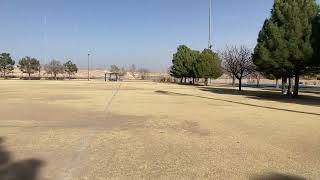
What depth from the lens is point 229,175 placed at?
778cm

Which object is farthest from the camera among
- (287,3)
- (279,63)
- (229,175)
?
(287,3)

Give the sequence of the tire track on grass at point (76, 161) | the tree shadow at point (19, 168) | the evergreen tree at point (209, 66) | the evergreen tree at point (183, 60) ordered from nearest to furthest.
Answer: the tree shadow at point (19, 168) → the tire track on grass at point (76, 161) → the evergreen tree at point (209, 66) → the evergreen tree at point (183, 60)

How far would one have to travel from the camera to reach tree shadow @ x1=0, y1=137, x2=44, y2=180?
293 inches

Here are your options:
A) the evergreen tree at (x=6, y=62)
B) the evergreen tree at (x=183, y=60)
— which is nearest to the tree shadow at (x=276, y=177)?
the evergreen tree at (x=183, y=60)

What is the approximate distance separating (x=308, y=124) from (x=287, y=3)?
21.0m

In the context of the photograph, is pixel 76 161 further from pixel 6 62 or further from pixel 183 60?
pixel 6 62

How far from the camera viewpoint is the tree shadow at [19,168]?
7434mm

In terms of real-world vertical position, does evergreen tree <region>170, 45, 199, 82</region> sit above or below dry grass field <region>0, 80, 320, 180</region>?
above

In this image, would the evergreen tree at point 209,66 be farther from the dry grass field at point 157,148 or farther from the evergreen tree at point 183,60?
the dry grass field at point 157,148

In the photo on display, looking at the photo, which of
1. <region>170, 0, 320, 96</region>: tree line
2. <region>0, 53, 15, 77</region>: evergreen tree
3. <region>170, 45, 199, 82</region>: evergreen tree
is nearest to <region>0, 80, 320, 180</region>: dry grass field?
<region>170, 0, 320, 96</region>: tree line

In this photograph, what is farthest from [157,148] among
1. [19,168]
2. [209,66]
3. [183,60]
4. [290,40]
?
[183,60]

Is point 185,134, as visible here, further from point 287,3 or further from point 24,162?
point 287,3

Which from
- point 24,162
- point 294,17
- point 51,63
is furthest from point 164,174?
point 51,63

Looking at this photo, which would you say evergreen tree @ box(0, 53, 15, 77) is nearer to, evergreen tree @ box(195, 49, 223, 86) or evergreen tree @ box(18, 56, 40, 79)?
evergreen tree @ box(18, 56, 40, 79)
